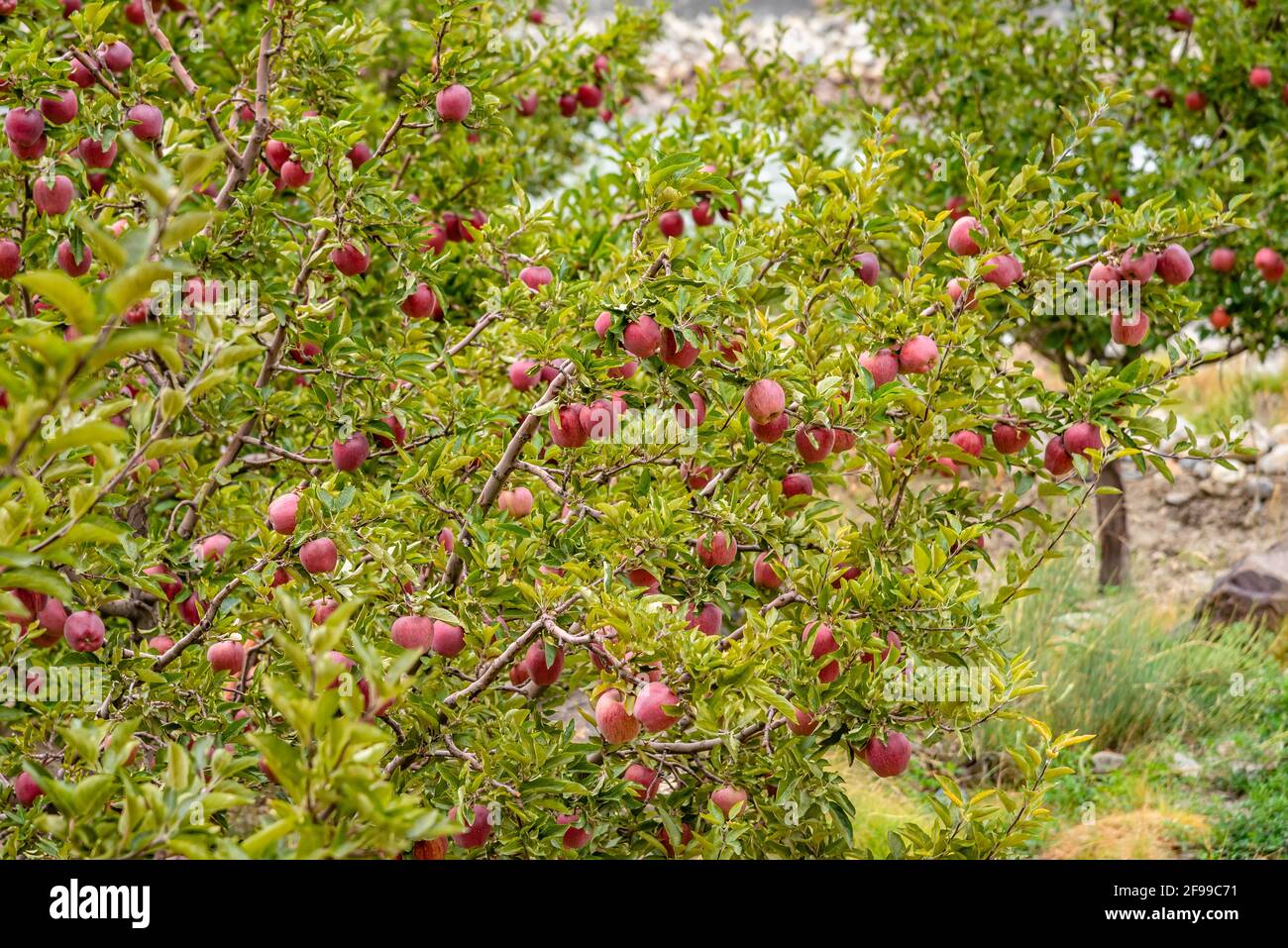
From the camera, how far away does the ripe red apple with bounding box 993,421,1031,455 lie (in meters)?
2.26

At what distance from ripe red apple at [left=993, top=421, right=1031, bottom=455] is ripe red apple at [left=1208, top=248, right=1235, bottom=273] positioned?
329 centimetres

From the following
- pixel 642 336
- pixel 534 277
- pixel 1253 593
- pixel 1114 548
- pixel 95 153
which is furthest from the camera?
pixel 1114 548

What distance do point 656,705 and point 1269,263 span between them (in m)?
4.06

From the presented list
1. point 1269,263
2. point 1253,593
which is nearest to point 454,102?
point 1269,263

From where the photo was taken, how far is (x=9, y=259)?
7.97 feet

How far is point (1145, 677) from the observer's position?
16.2ft

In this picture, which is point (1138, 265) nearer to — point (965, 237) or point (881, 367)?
point (965, 237)

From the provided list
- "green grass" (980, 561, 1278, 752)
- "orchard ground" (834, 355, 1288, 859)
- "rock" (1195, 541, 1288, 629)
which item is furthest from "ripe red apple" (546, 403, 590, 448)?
"rock" (1195, 541, 1288, 629)
